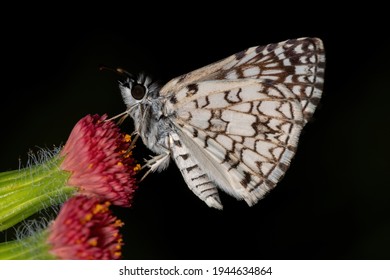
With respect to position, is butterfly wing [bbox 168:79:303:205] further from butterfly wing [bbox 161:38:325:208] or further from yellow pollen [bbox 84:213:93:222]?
yellow pollen [bbox 84:213:93:222]

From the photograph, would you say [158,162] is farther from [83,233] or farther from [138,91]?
[83,233]

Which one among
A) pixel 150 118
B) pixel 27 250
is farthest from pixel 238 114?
pixel 27 250

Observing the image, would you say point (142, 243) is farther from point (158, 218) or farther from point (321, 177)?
point (321, 177)

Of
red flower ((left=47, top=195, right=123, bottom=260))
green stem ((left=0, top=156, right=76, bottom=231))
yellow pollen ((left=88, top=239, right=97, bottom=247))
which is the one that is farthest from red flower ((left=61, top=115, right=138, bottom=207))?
yellow pollen ((left=88, top=239, right=97, bottom=247))

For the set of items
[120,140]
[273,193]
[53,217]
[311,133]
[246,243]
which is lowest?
[246,243]

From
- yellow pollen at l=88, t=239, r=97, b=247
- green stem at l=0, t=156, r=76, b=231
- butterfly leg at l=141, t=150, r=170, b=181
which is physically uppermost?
green stem at l=0, t=156, r=76, b=231

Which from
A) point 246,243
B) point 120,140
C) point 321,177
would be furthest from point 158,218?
point 120,140
